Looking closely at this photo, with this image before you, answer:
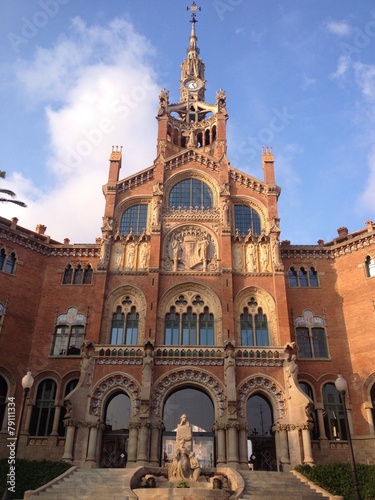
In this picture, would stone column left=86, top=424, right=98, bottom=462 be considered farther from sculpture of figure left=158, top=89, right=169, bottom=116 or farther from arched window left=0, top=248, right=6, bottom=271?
sculpture of figure left=158, top=89, right=169, bottom=116

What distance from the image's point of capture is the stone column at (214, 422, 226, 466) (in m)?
29.1

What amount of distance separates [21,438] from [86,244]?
50.6 feet

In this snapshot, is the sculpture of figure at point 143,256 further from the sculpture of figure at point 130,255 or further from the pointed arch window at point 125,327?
the pointed arch window at point 125,327

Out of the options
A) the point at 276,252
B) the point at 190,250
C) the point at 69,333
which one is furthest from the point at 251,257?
the point at 69,333

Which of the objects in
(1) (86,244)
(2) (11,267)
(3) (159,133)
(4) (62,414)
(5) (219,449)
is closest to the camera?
(5) (219,449)

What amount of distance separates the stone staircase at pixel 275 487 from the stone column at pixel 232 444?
2.45 meters

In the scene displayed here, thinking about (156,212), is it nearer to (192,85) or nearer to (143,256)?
(143,256)

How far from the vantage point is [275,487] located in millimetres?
24828

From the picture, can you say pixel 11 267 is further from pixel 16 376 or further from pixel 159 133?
pixel 159 133

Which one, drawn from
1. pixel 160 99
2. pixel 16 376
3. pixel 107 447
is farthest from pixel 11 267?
pixel 160 99

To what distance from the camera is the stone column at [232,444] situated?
28531mm

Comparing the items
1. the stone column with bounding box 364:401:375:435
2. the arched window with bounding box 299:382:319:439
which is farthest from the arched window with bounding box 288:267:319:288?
the stone column with bounding box 364:401:375:435

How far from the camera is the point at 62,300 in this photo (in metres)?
37.7

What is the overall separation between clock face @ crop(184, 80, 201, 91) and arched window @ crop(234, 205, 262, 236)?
22.4m
